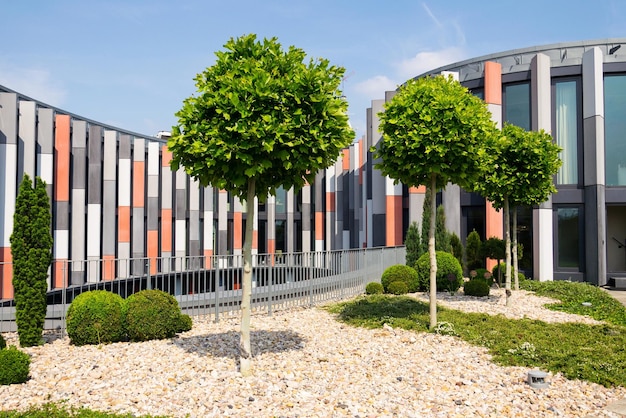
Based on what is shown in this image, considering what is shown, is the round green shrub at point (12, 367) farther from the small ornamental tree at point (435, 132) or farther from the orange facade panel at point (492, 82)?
the orange facade panel at point (492, 82)

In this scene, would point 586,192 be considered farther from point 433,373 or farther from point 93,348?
point 93,348

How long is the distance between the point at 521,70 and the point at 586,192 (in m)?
5.38

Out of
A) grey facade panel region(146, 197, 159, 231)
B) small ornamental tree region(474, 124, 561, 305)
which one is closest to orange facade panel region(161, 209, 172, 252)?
grey facade panel region(146, 197, 159, 231)

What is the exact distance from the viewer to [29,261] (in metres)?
8.04

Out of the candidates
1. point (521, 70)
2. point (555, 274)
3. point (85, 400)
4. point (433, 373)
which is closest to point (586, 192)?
Answer: point (555, 274)

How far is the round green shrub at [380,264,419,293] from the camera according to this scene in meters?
14.3

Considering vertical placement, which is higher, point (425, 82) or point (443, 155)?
point (425, 82)

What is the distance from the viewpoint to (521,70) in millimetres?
19094

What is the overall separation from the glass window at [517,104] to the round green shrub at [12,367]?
18169mm

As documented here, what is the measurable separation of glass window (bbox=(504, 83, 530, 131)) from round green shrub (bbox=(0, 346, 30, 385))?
59.6ft

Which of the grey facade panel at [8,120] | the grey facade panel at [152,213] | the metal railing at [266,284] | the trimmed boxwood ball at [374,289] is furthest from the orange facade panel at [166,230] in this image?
the trimmed boxwood ball at [374,289]

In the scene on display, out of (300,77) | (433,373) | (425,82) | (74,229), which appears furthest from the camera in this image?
(74,229)

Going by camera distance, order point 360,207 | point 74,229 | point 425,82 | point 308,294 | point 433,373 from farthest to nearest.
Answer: point 360,207 < point 74,229 < point 308,294 < point 425,82 < point 433,373

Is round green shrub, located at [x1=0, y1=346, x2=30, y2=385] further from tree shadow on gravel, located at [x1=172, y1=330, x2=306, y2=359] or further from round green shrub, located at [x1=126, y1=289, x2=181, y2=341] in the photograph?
tree shadow on gravel, located at [x1=172, y1=330, x2=306, y2=359]
